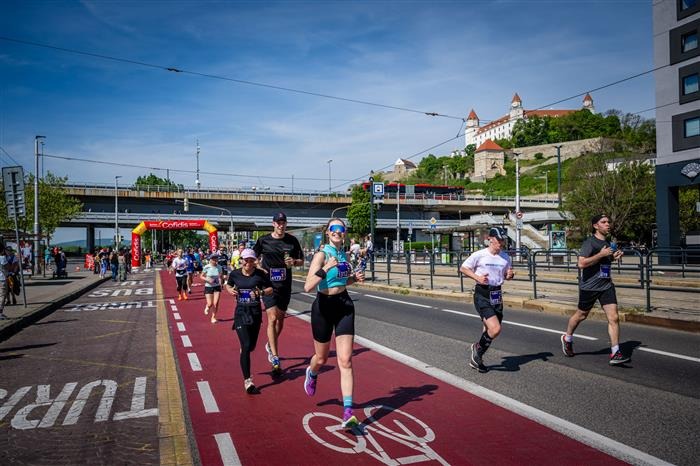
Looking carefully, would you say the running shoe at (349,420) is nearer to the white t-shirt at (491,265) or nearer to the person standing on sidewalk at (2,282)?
the white t-shirt at (491,265)

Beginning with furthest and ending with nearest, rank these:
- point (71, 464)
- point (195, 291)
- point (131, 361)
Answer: point (195, 291)
point (131, 361)
point (71, 464)

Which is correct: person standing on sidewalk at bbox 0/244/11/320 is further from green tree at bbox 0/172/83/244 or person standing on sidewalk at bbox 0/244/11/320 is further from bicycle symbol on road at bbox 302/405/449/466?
green tree at bbox 0/172/83/244

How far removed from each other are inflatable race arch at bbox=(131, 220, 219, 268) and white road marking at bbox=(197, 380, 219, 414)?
45367mm

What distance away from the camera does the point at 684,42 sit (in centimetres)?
3050

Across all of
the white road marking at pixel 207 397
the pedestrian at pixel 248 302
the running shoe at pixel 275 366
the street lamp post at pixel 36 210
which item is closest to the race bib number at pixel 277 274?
the pedestrian at pixel 248 302

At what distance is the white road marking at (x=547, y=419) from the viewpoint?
4.13 meters

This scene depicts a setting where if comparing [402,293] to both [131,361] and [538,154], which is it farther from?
[538,154]

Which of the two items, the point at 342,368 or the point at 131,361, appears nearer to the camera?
the point at 342,368

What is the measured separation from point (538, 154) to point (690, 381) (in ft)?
430

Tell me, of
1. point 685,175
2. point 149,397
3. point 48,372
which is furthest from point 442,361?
point 685,175

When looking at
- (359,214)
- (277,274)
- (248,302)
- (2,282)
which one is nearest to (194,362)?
(277,274)

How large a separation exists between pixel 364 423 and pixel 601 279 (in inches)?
167

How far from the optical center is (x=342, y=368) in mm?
4855

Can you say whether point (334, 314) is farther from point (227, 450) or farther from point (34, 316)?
point (34, 316)
